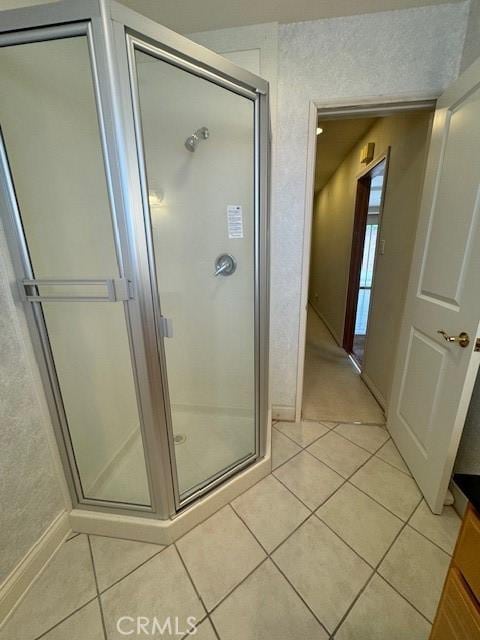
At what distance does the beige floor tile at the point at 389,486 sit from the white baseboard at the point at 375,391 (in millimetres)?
584

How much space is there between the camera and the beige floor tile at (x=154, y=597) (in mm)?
912

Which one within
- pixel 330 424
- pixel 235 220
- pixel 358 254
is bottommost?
pixel 330 424

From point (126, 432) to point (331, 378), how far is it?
200cm

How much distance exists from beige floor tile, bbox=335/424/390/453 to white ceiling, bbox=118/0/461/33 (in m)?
2.48

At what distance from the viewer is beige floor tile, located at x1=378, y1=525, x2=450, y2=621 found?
96 cm

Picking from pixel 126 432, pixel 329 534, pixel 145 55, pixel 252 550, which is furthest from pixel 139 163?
pixel 329 534

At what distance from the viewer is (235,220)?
1385 millimetres

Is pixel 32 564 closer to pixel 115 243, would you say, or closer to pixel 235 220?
pixel 115 243

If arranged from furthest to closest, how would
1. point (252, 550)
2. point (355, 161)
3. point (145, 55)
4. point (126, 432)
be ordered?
1. point (355, 161)
2. point (126, 432)
3. point (252, 550)
4. point (145, 55)

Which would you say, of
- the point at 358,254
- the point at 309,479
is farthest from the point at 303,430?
the point at 358,254

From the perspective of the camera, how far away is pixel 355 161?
3.01 metres

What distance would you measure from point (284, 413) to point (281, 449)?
0.33m

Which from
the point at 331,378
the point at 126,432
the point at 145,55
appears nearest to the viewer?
the point at 145,55

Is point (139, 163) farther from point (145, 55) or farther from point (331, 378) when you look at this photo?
point (331, 378)
